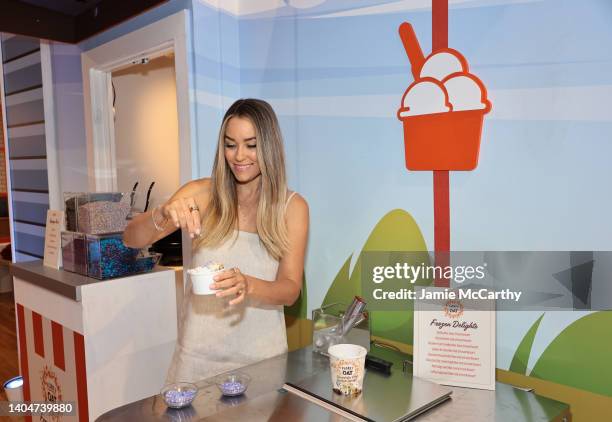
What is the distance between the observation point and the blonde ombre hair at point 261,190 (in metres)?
1.57

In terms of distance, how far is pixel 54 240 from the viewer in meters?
2.34

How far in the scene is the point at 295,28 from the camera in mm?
1959

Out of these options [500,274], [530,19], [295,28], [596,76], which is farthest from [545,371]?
[295,28]

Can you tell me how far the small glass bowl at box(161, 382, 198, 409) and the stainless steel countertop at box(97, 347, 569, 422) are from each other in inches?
0.7

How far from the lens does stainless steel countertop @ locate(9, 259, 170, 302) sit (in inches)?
76.4

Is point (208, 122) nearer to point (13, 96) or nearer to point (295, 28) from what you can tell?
point (295, 28)

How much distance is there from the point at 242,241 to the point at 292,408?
599 mm

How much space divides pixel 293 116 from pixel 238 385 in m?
1.12

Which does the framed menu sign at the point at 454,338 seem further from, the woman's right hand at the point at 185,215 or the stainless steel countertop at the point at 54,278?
the stainless steel countertop at the point at 54,278

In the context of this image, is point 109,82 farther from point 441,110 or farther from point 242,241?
point 441,110

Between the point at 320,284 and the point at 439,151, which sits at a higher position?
the point at 439,151

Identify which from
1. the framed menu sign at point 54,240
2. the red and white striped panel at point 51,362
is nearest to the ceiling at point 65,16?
the framed menu sign at point 54,240

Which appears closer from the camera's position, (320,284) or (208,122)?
(320,284)

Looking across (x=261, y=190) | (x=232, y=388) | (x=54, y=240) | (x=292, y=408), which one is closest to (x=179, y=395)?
(x=232, y=388)
